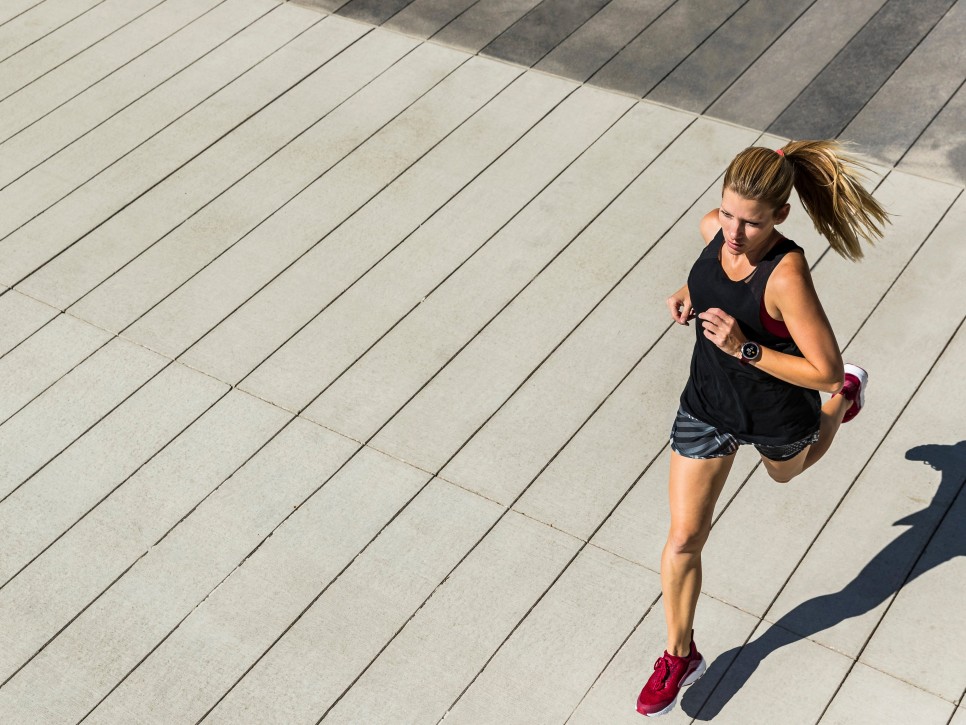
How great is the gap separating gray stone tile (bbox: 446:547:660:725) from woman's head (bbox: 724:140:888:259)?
129cm

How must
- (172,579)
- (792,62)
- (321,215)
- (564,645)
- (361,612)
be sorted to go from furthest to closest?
1. (792,62)
2. (321,215)
3. (172,579)
4. (361,612)
5. (564,645)

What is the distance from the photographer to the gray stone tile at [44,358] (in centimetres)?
466

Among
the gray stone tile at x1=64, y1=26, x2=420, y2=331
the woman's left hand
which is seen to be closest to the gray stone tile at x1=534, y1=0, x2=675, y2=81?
the gray stone tile at x1=64, y1=26, x2=420, y2=331

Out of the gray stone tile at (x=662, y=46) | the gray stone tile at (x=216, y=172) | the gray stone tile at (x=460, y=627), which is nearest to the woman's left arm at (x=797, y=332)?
the gray stone tile at (x=460, y=627)

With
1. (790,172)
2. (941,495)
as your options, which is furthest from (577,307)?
(790,172)

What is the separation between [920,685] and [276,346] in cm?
265

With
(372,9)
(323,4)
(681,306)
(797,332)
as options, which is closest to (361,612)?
(681,306)

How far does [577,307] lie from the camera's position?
4879mm

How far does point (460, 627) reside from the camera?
148 inches

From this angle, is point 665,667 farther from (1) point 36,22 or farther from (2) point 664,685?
(1) point 36,22

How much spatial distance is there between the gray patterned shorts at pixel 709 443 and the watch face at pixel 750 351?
12.9 inches

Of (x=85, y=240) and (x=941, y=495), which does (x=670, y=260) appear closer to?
(x=941, y=495)

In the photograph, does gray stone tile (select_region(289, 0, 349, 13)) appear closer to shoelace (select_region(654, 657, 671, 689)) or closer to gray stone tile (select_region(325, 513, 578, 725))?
gray stone tile (select_region(325, 513, 578, 725))

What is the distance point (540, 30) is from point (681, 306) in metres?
3.61
